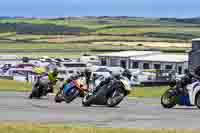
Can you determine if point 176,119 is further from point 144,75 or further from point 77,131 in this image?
point 144,75

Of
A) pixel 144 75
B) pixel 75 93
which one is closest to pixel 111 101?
pixel 75 93

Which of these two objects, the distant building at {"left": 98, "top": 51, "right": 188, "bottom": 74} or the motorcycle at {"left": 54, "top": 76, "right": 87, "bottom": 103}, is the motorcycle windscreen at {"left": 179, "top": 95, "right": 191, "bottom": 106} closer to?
the motorcycle at {"left": 54, "top": 76, "right": 87, "bottom": 103}

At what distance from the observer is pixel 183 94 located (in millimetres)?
21234

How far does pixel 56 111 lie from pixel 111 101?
262 cm

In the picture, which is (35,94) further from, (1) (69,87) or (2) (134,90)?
(2) (134,90)

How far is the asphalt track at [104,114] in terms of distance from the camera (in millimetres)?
16438

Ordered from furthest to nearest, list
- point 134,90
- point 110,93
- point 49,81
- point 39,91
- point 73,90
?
point 134,90 → point 49,81 → point 39,91 → point 73,90 → point 110,93

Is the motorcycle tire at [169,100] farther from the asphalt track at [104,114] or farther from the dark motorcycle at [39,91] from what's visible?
the dark motorcycle at [39,91]

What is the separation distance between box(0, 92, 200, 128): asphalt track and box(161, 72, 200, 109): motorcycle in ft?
0.77

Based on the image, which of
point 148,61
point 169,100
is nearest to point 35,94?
point 169,100

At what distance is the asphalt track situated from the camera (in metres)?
16.4

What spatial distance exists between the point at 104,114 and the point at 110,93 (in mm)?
3014

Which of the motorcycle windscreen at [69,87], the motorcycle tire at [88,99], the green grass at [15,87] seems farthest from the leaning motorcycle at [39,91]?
the green grass at [15,87]

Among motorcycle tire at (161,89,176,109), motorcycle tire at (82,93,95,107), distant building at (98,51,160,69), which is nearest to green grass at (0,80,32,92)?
motorcycle tire at (82,93,95,107)
